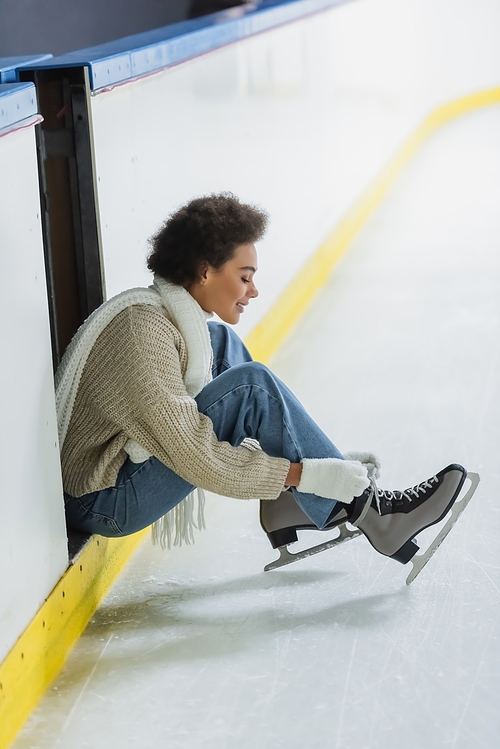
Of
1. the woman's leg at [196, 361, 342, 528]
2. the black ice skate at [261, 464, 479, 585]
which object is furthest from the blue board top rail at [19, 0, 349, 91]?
the black ice skate at [261, 464, 479, 585]

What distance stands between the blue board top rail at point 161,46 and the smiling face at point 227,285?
0.47 m

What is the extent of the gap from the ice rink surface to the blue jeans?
0.71 ft

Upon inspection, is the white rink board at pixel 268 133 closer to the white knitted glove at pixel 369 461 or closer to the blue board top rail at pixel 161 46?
the blue board top rail at pixel 161 46

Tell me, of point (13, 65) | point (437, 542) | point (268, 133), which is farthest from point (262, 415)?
point (268, 133)

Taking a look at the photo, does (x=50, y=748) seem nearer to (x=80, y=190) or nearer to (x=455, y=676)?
(x=455, y=676)

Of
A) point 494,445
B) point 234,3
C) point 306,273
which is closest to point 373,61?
point 234,3

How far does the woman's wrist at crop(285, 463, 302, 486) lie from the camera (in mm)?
1563

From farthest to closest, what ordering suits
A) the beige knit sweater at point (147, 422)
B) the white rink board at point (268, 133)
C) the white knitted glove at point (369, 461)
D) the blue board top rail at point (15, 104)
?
the white rink board at point (268, 133) → the white knitted glove at point (369, 461) → the beige knit sweater at point (147, 422) → the blue board top rail at point (15, 104)

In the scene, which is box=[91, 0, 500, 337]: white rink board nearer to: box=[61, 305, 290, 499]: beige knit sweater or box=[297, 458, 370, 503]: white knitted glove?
box=[61, 305, 290, 499]: beige knit sweater

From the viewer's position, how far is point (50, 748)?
1.28m

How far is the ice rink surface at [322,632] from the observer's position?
132cm

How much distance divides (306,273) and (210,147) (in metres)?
1.33

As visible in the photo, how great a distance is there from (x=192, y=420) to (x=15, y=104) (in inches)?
23.1

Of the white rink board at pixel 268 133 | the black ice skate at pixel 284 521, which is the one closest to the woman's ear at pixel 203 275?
the white rink board at pixel 268 133
